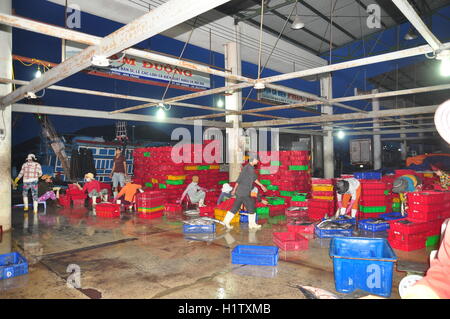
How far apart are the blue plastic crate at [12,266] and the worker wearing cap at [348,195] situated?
746cm

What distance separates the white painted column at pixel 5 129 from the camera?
25.4 feet

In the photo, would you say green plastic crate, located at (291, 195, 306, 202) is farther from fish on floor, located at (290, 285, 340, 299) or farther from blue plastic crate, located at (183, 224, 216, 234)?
fish on floor, located at (290, 285, 340, 299)

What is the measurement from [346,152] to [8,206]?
98.2ft

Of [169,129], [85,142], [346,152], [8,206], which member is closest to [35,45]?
[85,142]

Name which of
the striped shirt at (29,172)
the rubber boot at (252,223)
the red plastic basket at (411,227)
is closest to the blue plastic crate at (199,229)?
A: the rubber boot at (252,223)

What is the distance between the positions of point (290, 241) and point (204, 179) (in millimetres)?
7265

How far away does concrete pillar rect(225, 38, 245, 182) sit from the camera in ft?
48.1

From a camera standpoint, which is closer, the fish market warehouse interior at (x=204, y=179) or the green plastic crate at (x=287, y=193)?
the fish market warehouse interior at (x=204, y=179)

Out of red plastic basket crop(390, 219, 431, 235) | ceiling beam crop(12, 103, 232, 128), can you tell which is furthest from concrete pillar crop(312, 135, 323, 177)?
red plastic basket crop(390, 219, 431, 235)

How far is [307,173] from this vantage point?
12.3m

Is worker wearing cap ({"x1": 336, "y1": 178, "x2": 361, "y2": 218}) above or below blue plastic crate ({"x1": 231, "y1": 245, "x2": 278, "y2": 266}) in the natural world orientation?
above

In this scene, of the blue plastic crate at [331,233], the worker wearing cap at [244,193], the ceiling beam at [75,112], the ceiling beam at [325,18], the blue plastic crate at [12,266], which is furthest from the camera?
the ceiling beam at [325,18]

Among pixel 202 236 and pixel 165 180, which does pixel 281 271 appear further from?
pixel 165 180

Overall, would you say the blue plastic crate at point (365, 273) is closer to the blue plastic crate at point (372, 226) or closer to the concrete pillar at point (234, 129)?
the blue plastic crate at point (372, 226)
